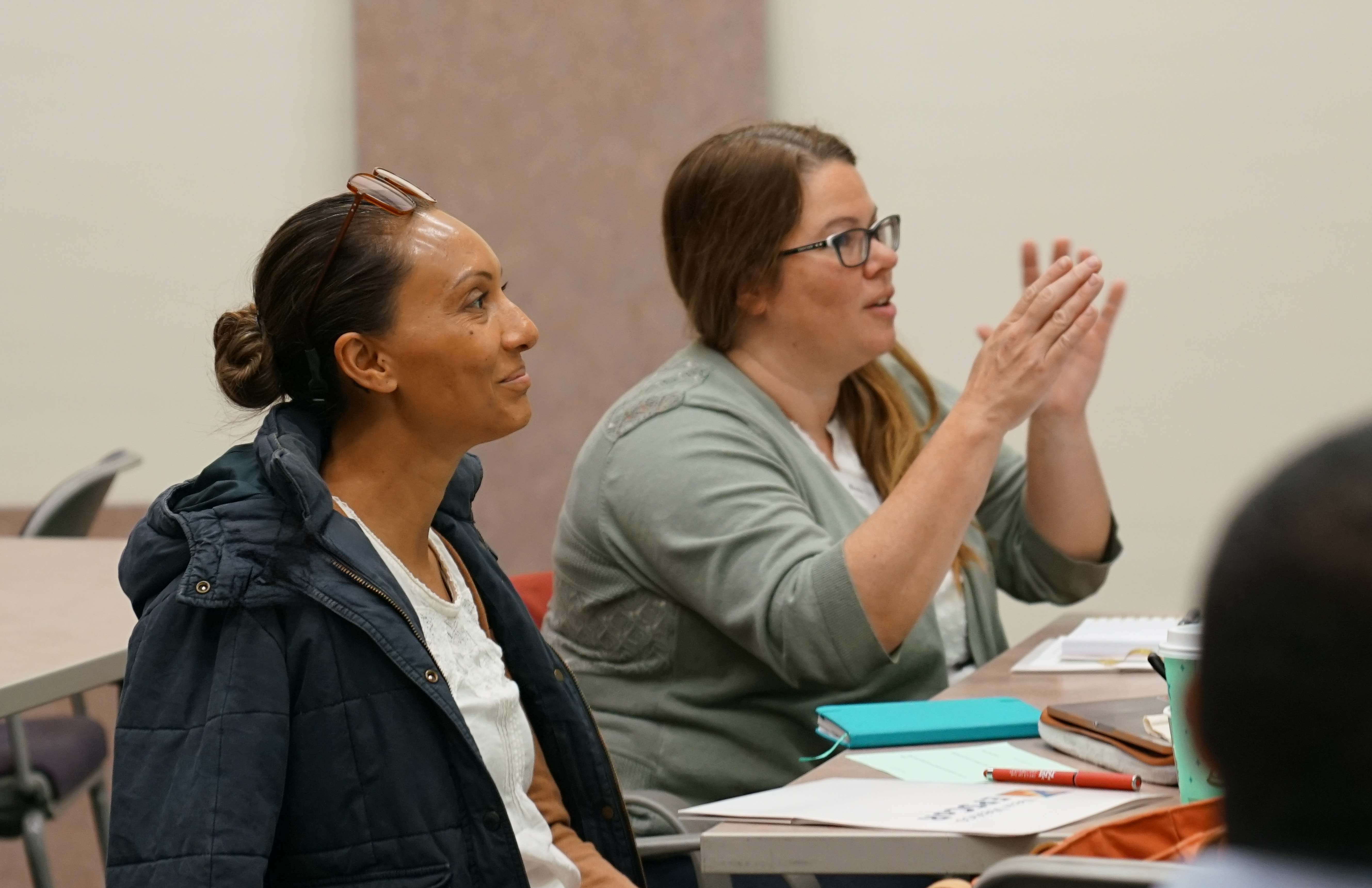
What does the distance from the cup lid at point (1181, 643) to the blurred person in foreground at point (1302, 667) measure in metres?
0.73

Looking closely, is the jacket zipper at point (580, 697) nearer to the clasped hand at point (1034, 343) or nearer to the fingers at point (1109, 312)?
the clasped hand at point (1034, 343)

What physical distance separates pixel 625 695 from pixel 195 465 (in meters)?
2.25

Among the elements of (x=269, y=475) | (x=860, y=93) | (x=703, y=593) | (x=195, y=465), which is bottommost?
(x=195, y=465)

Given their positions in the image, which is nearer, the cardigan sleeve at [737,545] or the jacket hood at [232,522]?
the jacket hood at [232,522]

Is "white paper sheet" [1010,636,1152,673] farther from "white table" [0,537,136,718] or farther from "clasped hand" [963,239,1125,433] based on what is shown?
"white table" [0,537,136,718]

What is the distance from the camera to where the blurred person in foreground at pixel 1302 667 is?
428 millimetres

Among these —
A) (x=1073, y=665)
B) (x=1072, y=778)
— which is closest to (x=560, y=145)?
(x=1073, y=665)

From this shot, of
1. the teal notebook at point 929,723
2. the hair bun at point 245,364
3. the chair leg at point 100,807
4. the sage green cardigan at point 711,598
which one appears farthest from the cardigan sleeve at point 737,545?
the chair leg at point 100,807

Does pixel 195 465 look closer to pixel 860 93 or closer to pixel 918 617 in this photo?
pixel 860 93

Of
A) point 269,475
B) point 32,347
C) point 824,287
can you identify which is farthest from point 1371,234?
point 32,347

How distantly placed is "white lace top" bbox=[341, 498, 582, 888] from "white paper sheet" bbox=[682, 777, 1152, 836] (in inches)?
7.7

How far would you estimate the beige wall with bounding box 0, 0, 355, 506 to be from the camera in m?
3.74

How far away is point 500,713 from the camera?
143cm

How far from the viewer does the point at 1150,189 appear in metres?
3.39
